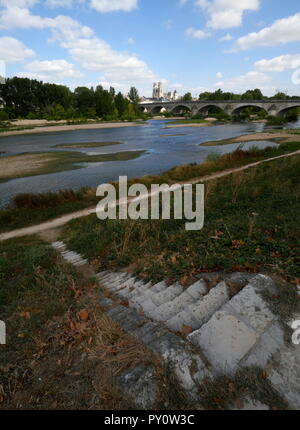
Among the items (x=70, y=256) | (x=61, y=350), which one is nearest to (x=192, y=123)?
(x=70, y=256)

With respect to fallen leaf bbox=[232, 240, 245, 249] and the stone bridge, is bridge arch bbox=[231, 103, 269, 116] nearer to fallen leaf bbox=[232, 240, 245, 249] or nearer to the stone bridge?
the stone bridge

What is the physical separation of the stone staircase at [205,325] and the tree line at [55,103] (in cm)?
9140


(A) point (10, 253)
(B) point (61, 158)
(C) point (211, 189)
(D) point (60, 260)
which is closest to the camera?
(D) point (60, 260)

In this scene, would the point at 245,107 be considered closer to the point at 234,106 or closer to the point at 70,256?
the point at 234,106

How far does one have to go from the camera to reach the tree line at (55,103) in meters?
84.2

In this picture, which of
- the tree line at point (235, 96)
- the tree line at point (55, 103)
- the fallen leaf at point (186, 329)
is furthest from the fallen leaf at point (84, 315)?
the tree line at point (235, 96)

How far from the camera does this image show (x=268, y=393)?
7.99 feet

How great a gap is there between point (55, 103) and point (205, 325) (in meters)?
105

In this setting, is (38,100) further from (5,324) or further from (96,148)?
(5,324)

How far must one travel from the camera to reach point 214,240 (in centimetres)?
565

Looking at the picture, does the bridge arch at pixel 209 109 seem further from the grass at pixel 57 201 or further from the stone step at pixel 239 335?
the stone step at pixel 239 335

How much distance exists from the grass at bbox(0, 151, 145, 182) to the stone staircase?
19679mm
